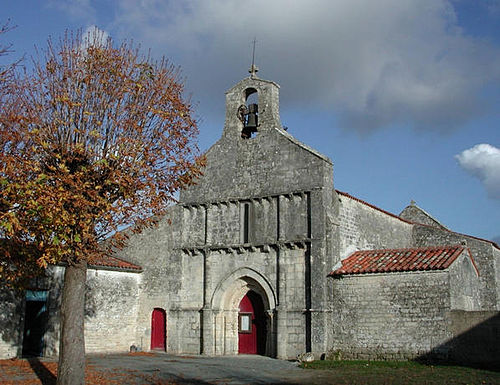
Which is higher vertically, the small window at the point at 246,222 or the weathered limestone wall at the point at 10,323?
the small window at the point at 246,222

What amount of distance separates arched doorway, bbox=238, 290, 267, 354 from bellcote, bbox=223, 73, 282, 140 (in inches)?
263

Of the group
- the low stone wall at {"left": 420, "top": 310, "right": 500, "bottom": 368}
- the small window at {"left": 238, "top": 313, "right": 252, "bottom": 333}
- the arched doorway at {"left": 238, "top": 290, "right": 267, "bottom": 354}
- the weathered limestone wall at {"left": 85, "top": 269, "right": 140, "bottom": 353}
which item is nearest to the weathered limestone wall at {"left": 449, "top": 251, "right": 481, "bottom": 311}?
the low stone wall at {"left": 420, "top": 310, "right": 500, "bottom": 368}

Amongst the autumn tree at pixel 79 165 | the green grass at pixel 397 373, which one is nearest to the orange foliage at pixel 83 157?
the autumn tree at pixel 79 165

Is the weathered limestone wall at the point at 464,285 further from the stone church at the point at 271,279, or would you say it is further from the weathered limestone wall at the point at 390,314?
the weathered limestone wall at the point at 390,314

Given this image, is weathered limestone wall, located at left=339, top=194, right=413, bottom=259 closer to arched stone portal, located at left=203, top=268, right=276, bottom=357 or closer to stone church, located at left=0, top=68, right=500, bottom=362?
stone church, located at left=0, top=68, right=500, bottom=362

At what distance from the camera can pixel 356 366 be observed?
17750 millimetres

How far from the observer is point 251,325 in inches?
894

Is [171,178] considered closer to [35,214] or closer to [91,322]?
[35,214]

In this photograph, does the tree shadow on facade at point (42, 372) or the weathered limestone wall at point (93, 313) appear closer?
the tree shadow on facade at point (42, 372)

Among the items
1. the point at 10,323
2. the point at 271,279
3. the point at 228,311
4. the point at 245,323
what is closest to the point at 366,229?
the point at 271,279

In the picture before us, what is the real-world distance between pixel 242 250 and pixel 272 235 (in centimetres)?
141

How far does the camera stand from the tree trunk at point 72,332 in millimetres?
12391

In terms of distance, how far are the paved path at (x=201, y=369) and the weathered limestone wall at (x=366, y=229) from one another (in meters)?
5.43

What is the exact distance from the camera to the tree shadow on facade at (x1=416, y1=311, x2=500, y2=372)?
56.3 feet
